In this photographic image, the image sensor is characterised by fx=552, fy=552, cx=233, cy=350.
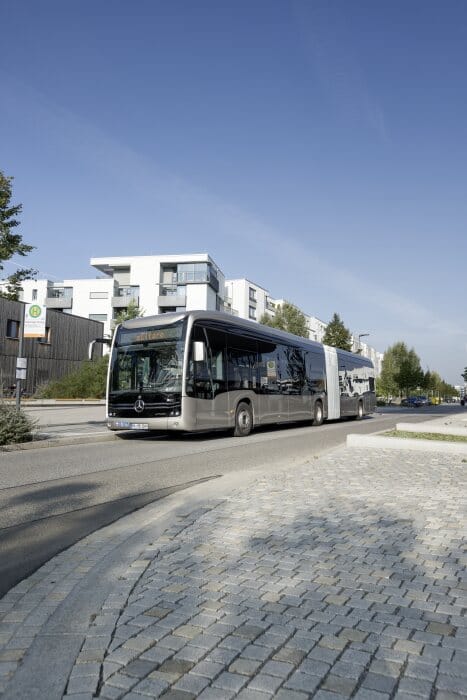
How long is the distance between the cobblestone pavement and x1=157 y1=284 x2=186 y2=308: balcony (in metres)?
56.9

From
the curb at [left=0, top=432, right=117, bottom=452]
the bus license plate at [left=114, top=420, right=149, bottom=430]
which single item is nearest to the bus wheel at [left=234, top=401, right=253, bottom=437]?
the bus license plate at [left=114, top=420, right=149, bottom=430]

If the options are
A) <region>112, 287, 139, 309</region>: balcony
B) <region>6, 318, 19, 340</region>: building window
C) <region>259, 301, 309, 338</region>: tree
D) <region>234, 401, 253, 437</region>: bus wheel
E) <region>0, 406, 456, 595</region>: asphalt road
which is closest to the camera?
<region>0, 406, 456, 595</region>: asphalt road

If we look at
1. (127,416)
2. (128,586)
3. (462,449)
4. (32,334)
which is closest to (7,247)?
(32,334)

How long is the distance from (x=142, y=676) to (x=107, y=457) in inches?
314

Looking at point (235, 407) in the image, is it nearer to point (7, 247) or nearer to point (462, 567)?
point (7, 247)

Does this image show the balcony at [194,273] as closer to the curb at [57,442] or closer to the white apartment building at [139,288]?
the white apartment building at [139,288]

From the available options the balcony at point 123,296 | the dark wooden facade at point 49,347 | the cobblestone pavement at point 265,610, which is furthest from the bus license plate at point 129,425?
the balcony at point 123,296

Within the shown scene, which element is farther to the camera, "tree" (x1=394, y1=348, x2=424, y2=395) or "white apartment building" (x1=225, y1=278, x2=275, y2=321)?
"white apartment building" (x1=225, y1=278, x2=275, y2=321)

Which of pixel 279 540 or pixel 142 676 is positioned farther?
pixel 279 540

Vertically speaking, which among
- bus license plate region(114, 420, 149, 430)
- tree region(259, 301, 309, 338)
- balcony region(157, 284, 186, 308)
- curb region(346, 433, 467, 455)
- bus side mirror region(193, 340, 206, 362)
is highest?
balcony region(157, 284, 186, 308)

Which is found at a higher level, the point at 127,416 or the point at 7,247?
the point at 7,247

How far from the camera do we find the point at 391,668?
2.47m

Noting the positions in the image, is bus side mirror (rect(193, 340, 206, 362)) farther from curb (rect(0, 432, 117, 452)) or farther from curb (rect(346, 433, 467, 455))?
curb (rect(346, 433, 467, 455))

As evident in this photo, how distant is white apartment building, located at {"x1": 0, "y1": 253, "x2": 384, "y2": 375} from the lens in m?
61.6
